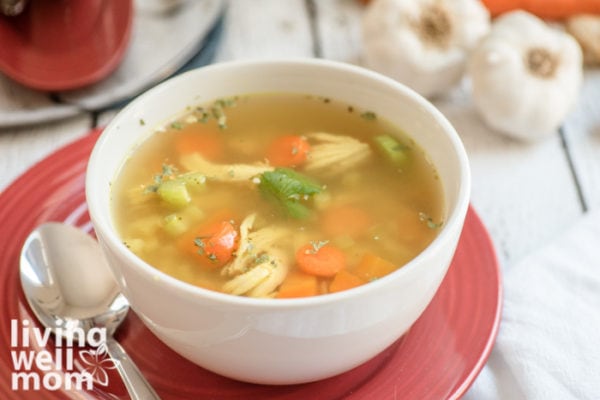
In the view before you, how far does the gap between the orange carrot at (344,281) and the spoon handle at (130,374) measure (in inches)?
13.6

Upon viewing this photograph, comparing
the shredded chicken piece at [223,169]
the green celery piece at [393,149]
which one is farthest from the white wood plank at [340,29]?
the shredded chicken piece at [223,169]

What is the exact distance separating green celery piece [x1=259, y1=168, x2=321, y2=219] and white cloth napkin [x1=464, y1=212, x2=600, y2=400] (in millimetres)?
474

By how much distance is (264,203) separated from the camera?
1537 millimetres

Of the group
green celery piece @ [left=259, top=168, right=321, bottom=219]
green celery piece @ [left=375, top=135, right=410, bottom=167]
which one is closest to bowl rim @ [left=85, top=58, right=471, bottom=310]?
green celery piece @ [left=375, top=135, right=410, bottom=167]

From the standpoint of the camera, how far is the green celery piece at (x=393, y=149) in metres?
1.63

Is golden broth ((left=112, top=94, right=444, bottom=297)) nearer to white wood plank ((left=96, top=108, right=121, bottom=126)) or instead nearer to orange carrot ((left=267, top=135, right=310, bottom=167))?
orange carrot ((left=267, top=135, right=310, bottom=167))

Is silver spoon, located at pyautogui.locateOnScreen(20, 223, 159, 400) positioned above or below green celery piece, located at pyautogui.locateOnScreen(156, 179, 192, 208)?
below

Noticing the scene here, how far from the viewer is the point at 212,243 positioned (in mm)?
1418

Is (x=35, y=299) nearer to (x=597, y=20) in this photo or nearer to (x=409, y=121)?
(x=409, y=121)

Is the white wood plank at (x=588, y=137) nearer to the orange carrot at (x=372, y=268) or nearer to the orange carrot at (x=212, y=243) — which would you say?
the orange carrot at (x=372, y=268)

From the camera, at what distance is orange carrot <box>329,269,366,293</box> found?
133cm

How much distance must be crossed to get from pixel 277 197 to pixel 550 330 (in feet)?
1.95

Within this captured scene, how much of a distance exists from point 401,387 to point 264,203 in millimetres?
430

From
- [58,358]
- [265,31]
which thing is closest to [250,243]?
[58,358]
